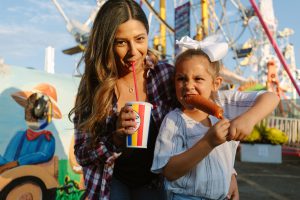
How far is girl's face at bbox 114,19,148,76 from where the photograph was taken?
4.95 feet

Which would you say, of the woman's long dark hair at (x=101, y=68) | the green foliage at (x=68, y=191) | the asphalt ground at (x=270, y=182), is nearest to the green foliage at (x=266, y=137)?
the asphalt ground at (x=270, y=182)

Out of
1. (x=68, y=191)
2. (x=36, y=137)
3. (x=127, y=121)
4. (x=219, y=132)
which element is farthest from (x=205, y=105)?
(x=68, y=191)

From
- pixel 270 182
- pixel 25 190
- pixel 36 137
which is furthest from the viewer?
pixel 270 182

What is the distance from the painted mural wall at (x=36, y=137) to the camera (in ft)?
8.08

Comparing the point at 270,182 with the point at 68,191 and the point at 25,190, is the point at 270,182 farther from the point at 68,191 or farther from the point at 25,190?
the point at 25,190

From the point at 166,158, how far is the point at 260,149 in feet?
23.8

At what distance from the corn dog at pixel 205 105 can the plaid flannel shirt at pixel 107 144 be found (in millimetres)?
276

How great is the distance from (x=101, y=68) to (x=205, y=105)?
0.61 metres

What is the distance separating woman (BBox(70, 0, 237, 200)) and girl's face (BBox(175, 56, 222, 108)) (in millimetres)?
195

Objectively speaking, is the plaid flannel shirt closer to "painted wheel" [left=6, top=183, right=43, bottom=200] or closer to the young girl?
the young girl

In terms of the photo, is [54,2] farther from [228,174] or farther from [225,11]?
[228,174]

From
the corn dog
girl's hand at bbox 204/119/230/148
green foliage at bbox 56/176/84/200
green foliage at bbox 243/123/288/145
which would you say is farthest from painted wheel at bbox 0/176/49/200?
green foliage at bbox 243/123/288/145

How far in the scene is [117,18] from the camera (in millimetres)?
1537

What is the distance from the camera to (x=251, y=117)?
1221 millimetres
